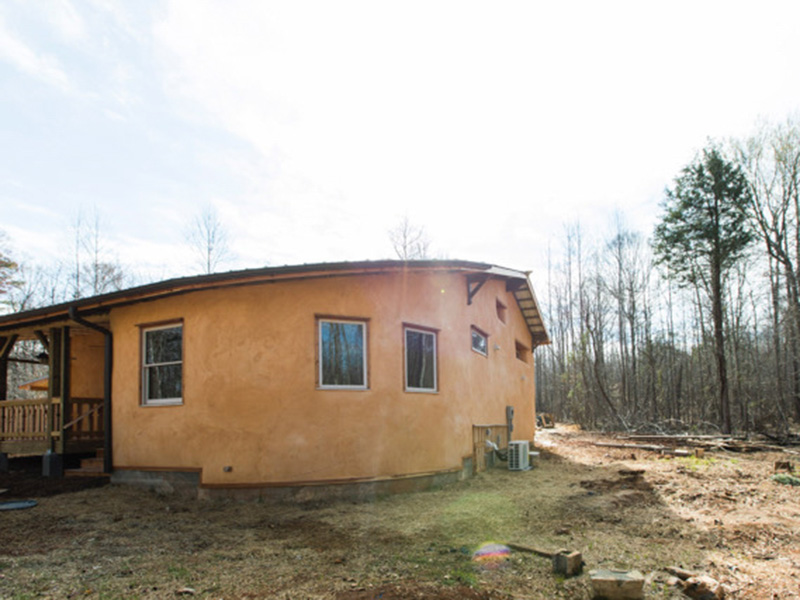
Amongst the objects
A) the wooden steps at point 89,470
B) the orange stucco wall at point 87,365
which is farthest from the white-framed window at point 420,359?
the orange stucco wall at point 87,365

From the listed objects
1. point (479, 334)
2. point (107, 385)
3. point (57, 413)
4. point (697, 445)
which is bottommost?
point (697, 445)

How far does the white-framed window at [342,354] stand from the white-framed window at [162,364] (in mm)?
2535

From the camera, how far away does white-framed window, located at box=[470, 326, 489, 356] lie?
11.3 metres

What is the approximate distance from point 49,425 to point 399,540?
821 cm

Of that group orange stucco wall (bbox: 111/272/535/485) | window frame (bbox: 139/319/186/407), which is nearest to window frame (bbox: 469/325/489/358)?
orange stucco wall (bbox: 111/272/535/485)

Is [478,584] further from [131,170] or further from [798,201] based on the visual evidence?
Answer: [798,201]

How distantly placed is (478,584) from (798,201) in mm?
25335

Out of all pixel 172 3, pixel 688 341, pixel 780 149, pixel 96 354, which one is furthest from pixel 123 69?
pixel 688 341

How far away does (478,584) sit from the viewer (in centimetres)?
426

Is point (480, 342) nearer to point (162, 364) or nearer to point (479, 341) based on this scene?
point (479, 341)

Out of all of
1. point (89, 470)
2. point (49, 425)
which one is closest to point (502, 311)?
point (89, 470)

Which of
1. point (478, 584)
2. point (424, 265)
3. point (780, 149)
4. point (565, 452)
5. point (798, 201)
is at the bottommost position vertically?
point (565, 452)

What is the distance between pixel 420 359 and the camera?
9.29m

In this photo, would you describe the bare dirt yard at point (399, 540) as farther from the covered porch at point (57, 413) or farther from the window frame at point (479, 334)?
the window frame at point (479, 334)
